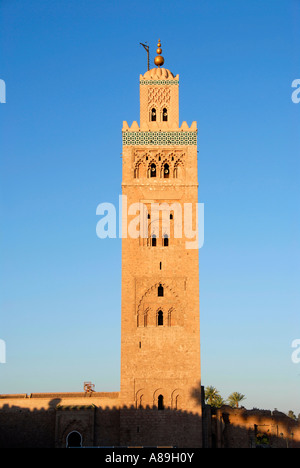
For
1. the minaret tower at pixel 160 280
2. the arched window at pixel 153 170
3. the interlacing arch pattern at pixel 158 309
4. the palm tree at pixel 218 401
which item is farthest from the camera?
the palm tree at pixel 218 401

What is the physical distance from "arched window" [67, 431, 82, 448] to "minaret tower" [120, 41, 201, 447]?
182 cm

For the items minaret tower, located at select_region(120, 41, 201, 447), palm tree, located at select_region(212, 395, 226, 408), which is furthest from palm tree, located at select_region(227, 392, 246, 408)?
minaret tower, located at select_region(120, 41, 201, 447)

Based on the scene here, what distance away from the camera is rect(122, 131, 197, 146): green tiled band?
90.3 ft

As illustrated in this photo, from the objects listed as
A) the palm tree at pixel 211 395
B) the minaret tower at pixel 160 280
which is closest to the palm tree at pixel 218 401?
the palm tree at pixel 211 395

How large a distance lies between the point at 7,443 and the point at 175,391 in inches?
280

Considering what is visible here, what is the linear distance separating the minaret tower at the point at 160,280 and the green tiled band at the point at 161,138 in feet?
0.15

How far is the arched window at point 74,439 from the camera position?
24.1 m

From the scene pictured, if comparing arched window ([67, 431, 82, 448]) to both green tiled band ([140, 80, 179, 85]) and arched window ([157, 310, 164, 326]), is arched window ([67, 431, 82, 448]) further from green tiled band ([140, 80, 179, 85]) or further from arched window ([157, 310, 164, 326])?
green tiled band ([140, 80, 179, 85])

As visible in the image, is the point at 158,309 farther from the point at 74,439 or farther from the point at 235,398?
the point at 235,398

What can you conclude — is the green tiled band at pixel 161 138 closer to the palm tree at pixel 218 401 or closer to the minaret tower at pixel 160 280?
the minaret tower at pixel 160 280

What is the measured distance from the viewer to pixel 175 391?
24297mm

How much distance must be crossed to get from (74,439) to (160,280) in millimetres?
7274

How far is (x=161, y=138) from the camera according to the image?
27578mm
